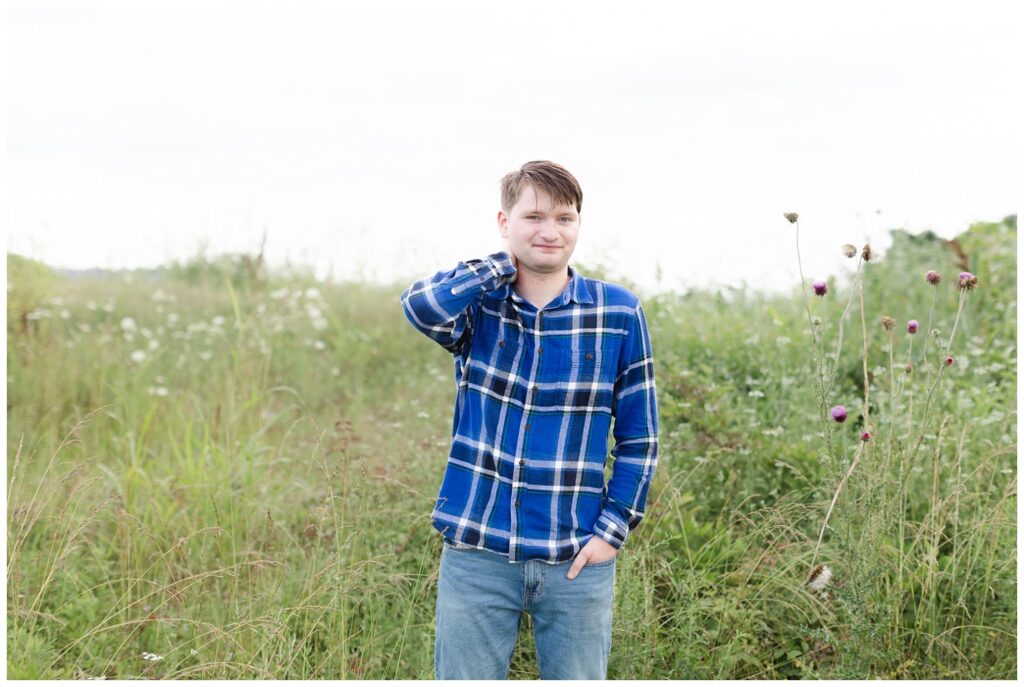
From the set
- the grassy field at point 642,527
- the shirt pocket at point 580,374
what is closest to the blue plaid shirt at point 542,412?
the shirt pocket at point 580,374

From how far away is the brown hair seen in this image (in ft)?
7.63

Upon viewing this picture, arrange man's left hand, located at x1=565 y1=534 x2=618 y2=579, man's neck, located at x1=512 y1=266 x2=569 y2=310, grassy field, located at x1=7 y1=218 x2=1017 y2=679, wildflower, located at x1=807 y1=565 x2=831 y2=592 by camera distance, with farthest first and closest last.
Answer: grassy field, located at x1=7 y1=218 x2=1017 y2=679
wildflower, located at x1=807 y1=565 x2=831 y2=592
man's neck, located at x1=512 y1=266 x2=569 y2=310
man's left hand, located at x1=565 y1=534 x2=618 y2=579

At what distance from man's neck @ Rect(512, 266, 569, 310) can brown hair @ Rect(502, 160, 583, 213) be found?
18cm

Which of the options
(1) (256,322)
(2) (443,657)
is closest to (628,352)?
(2) (443,657)

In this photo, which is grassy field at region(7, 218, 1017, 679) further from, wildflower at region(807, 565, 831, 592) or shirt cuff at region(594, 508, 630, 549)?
shirt cuff at region(594, 508, 630, 549)

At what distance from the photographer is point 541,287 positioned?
239cm

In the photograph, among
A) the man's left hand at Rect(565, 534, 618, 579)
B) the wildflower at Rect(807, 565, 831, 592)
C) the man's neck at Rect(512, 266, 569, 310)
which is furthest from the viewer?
the wildflower at Rect(807, 565, 831, 592)

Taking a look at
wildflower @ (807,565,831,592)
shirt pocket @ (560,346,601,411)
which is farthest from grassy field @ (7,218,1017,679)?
shirt pocket @ (560,346,601,411)

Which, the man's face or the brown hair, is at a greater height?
the brown hair

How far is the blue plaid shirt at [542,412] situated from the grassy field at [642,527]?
→ 0.72 m

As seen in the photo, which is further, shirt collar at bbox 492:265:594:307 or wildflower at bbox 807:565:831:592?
wildflower at bbox 807:565:831:592

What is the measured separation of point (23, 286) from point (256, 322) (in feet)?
5.70

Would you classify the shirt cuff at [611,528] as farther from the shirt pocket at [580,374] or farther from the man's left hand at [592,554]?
the shirt pocket at [580,374]

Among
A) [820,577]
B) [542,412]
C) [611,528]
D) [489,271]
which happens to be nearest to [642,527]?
[820,577]
